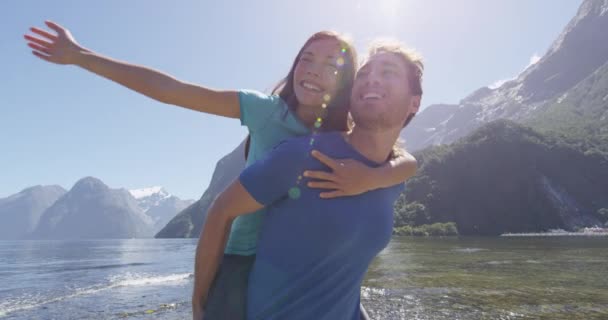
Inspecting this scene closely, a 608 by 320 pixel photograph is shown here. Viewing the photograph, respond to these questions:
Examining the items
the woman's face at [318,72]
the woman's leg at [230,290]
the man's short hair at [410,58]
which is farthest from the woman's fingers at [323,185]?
the man's short hair at [410,58]

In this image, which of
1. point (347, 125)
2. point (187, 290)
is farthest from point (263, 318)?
point (187, 290)

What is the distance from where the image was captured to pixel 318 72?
2.46 metres

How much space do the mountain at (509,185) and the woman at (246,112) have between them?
12545 centimetres

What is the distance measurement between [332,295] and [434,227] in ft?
389

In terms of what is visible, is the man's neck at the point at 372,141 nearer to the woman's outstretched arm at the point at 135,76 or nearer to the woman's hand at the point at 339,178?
the woman's hand at the point at 339,178

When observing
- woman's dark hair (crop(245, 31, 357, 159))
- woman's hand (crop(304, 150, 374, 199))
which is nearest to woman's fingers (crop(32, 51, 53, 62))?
woman's dark hair (crop(245, 31, 357, 159))

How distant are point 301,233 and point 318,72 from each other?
1183 millimetres

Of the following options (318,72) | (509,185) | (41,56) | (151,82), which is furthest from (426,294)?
(509,185)

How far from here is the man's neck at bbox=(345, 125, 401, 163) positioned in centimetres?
206

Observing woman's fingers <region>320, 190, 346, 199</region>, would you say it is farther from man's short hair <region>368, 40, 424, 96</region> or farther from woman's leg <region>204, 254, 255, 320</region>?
man's short hair <region>368, 40, 424, 96</region>

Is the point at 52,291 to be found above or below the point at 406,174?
below

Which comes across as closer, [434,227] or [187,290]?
[187,290]

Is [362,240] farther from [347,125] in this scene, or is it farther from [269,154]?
[347,125]

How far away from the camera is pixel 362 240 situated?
1772 millimetres
